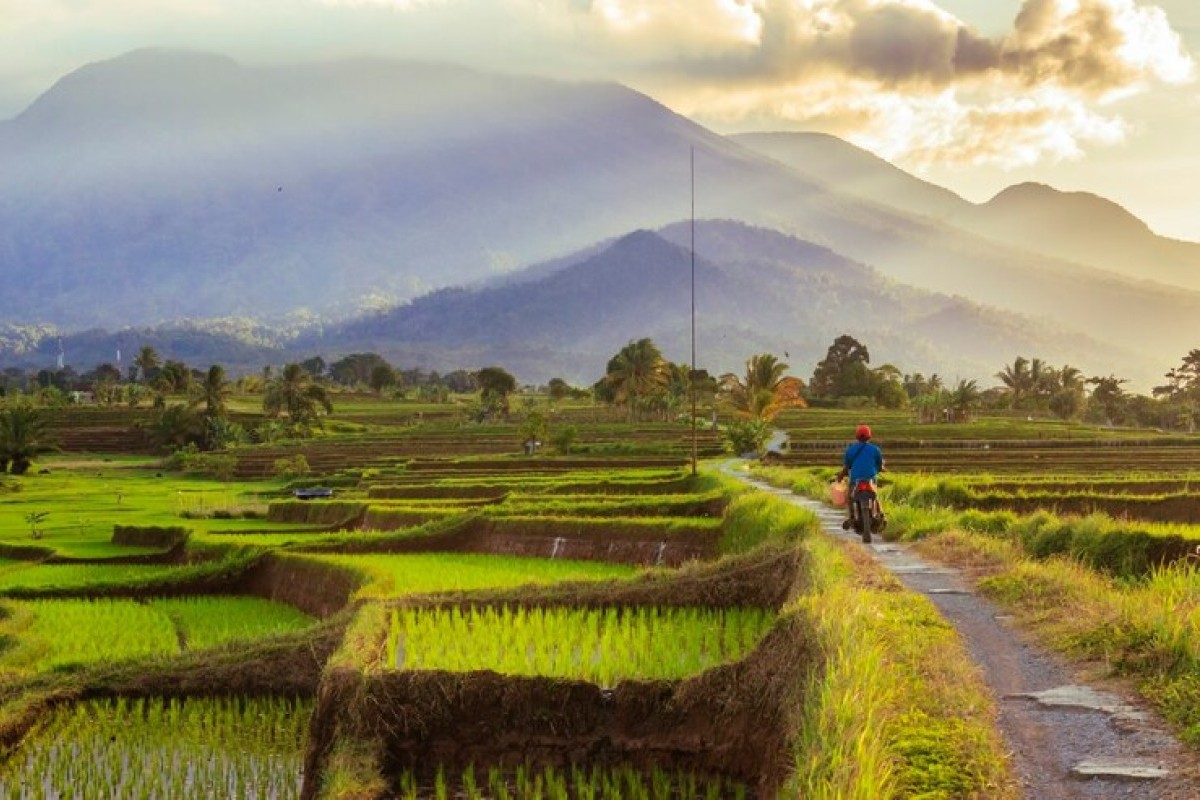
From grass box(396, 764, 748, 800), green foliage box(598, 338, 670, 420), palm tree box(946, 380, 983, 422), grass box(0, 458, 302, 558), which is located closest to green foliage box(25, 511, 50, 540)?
grass box(0, 458, 302, 558)

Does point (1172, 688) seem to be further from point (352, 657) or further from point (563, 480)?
point (563, 480)

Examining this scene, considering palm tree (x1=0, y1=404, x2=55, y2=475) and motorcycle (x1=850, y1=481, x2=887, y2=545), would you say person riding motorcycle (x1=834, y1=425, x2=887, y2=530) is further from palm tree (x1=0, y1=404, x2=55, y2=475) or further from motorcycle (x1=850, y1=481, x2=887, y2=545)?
palm tree (x1=0, y1=404, x2=55, y2=475)

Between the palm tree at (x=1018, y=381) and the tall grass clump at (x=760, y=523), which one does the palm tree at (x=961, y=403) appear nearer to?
the palm tree at (x=1018, y=381)

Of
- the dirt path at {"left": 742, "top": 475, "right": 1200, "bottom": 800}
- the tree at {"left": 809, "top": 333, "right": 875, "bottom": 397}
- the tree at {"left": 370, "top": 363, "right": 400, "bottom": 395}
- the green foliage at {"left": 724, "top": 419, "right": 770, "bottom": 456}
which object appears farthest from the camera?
the tree at {"left": 370, "top": 363, "right": 400, "bottom": 395}

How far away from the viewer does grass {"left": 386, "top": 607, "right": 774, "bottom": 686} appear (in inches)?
418

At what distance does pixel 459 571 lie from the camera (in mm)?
21297

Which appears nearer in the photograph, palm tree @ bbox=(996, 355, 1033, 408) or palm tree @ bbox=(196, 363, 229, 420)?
palm tree @ bbox=(196, 363, 229, 420)

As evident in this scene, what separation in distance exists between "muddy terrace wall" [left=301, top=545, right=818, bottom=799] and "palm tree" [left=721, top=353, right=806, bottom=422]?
180 feet

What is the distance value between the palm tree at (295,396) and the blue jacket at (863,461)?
84.4 m

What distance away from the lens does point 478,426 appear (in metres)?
94.4

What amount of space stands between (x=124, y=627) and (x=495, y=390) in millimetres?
101642

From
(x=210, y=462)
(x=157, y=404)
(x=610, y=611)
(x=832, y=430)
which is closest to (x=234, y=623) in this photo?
(x=610, y=611)

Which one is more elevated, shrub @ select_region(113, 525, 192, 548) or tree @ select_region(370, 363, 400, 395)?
tree @ select_region(370, 363, 400, 395)

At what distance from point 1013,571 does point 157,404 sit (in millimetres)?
105670
